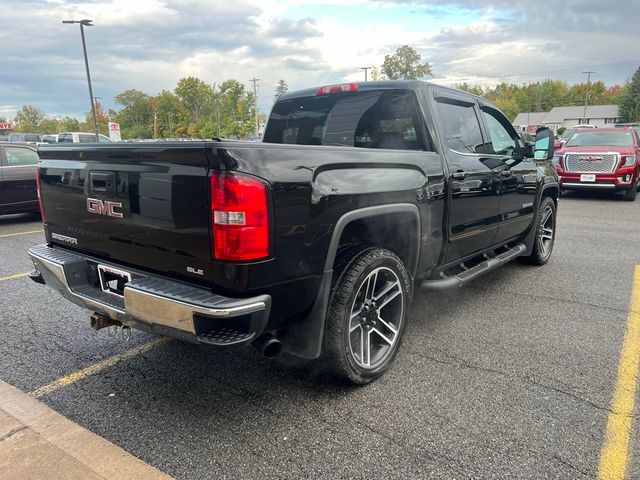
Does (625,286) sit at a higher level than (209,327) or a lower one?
lower

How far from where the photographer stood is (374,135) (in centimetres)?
379

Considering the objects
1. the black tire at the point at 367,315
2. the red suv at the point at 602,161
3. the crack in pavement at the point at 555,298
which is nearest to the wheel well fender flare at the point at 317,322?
the black tire at the point at 367,315

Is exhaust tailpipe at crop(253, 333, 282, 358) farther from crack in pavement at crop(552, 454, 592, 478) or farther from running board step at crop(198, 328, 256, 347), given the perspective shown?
crack in pavement at crop(552, 454, 592, 478)

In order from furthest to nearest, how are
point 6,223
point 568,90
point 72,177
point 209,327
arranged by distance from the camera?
point 568,90
point 6,223
point 72,177
point 209,327

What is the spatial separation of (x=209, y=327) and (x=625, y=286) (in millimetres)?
4694

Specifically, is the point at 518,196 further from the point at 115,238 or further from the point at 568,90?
the point at 568,90

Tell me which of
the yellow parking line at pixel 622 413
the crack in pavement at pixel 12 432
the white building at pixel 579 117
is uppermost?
the white building at pixel 579 117

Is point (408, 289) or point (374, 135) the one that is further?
point (374, 135)

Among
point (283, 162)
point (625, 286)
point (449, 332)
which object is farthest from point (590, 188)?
point (283, 162)

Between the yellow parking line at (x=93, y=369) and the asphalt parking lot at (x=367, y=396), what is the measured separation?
0.01m

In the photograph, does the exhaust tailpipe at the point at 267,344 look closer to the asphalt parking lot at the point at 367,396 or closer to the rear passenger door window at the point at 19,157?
the asphalt parking lot at the point at 367,396

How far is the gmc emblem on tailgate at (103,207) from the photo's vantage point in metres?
2.60

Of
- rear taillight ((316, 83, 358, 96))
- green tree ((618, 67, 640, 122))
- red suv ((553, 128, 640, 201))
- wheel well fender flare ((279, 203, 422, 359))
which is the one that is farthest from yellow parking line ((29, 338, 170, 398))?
green tree ((618, 67, 640, 122))

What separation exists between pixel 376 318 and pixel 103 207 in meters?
1.78
